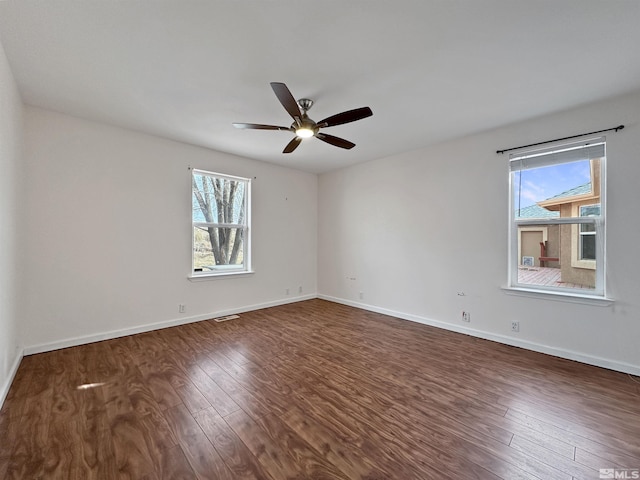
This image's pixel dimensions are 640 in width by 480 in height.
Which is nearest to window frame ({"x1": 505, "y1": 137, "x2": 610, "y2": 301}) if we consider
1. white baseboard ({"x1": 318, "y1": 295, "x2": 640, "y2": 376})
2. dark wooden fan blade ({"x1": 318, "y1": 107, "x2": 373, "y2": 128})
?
white baseboard ({"x1": 318, "y1": 295, "x2": 640, "y2": 376})

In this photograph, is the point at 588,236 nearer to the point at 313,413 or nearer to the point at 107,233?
the point at 313,413

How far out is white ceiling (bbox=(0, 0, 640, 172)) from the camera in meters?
1.62

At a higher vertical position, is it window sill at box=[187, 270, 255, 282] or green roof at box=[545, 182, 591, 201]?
green roof at box=[545, 182, 591, 201]

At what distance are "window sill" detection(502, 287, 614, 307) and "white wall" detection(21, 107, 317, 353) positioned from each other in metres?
3.84

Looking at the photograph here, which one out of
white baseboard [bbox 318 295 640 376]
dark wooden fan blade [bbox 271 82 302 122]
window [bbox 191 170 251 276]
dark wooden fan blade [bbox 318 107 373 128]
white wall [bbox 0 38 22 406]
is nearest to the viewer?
dark wooden fan blade [bbox 271 82 302 122]

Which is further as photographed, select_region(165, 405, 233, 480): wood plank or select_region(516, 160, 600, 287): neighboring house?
select_region(516, 160, 600, 287): neighboring house

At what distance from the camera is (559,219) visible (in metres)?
2.95

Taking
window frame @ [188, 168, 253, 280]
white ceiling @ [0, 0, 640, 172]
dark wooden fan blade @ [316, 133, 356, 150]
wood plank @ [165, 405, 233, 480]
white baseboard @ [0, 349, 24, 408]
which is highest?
white ceiling @ [0, 0, 640, 172]

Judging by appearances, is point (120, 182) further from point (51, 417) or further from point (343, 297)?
point (343, 297)

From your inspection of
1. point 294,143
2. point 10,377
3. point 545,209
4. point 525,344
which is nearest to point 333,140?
point 294,143

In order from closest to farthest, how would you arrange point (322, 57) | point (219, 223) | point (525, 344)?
point (322, 57), point (525, 344), point (219, 223)

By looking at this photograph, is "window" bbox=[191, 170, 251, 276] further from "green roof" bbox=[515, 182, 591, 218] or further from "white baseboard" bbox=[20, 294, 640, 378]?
"green roof" bbox=[515, 182, 591, 218]

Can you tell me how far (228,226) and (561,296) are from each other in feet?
14.5

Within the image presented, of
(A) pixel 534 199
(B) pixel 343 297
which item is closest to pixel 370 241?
(B) pixel 343 297
